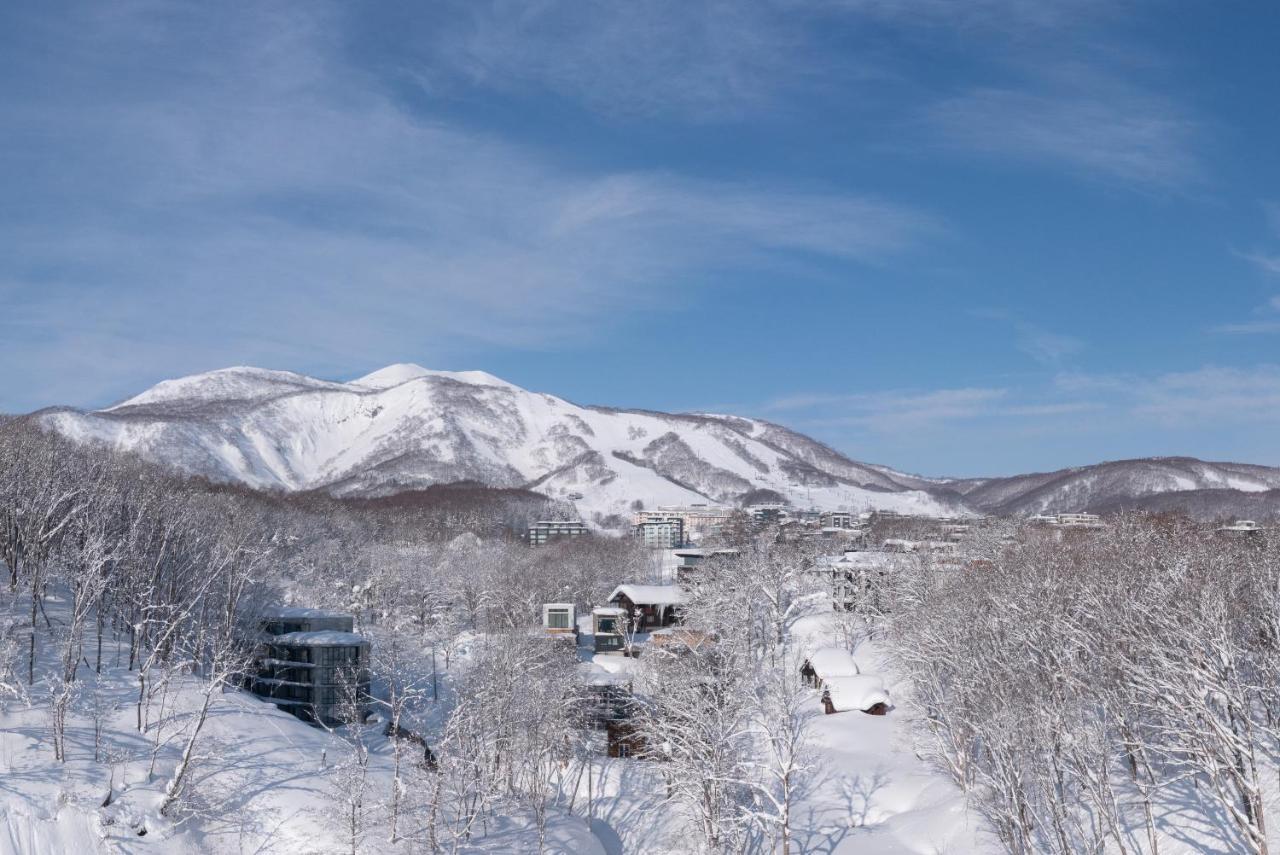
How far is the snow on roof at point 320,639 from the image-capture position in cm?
4553

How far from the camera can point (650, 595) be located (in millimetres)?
72688

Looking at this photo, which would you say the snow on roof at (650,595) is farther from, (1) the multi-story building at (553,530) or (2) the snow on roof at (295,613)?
(1) the multi-story building at (553,530)

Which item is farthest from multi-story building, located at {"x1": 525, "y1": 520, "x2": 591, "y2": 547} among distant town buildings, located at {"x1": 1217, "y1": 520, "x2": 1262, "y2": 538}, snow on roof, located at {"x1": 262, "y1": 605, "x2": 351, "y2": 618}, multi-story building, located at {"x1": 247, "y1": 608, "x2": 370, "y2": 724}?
multi-story building, located at {"x1": 247, "y1": 608, "x2": 370, "y2": 724}

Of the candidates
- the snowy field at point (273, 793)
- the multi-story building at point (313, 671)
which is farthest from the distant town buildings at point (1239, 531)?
the multi-story building at point (313, 671)

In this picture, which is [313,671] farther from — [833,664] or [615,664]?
[833,664]

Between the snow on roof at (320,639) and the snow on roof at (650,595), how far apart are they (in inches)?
1110

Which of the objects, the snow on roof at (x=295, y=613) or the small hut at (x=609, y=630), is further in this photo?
the small hut at (x=609, y=630)

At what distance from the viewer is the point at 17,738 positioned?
28.1 metres

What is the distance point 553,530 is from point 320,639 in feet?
391

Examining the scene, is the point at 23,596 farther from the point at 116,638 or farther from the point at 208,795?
the point at 208,795

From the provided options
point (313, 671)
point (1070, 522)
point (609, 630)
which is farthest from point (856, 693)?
point (1070, 522)

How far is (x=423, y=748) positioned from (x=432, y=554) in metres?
73.4

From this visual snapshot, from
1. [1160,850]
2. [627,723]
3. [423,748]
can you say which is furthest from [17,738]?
[1160,850]

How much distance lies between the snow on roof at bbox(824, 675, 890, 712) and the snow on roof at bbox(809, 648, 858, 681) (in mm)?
977
